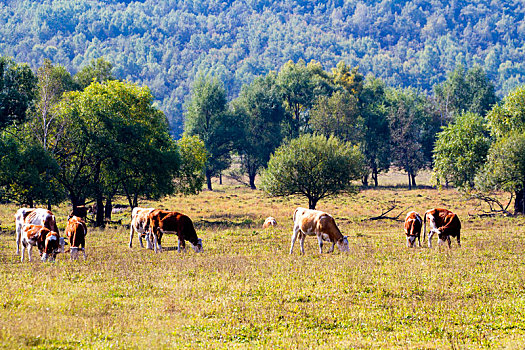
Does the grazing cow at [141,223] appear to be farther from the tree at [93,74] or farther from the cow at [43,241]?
the tree at [93,74]

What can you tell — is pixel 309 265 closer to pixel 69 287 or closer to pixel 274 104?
pixel 69 287

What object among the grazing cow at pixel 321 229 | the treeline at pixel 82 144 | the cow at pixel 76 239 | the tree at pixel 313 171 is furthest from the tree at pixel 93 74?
the grazing cow at pixel 321 229

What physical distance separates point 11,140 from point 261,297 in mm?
24199

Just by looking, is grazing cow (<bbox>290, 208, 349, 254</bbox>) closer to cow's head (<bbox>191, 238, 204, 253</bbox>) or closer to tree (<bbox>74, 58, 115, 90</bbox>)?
cow's head (<bbox>191, 238, 204, 253</bbox>)

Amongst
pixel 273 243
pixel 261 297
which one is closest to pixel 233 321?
pixel 261 297

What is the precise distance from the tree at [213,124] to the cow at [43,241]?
191 feet

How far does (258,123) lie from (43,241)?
6474cm

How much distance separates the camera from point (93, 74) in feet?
188

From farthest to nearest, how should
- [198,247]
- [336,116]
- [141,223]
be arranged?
[336,116], [141,223], [198,247]

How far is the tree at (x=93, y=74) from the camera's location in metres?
55.8

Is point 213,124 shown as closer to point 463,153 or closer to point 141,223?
point 463,153

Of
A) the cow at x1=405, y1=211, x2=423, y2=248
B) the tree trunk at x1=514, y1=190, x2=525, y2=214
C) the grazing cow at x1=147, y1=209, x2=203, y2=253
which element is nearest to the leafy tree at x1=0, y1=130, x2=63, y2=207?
the grazing cow at x1=147, y1=209, x2=203, y2=253

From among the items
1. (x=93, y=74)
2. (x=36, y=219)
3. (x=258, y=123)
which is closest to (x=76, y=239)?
(x=36, y=219)

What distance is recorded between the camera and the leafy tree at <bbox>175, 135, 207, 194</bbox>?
47.2 meters
